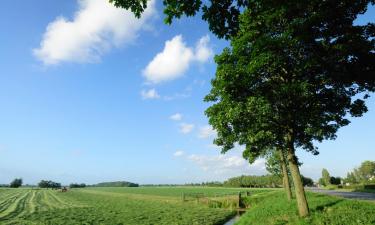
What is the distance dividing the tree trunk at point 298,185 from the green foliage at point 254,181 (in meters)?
134

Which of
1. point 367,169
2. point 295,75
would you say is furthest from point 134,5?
point 367,169

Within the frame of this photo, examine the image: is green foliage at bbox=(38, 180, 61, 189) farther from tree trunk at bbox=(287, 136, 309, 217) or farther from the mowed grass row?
tree trunk at bbox=(287, 136, 309, 217)

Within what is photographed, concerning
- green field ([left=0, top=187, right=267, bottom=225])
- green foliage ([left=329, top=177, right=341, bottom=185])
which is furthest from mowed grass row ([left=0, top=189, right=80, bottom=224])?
green foliage ([left=329, top=177, right=341, bottom=185])

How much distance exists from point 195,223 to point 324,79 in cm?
1971

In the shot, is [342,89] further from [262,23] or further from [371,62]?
[262,23]

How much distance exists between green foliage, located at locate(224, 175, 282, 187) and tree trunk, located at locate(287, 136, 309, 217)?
13364 cm

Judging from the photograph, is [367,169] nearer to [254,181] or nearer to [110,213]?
[254,181]

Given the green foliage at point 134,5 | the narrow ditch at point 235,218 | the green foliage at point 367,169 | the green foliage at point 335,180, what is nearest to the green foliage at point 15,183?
the green foliage at point 335,180

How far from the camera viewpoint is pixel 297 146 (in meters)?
20.4

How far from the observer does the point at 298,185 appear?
1841 centimetres

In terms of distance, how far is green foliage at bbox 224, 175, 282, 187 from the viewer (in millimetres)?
154413

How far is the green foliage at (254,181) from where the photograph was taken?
154413 mm

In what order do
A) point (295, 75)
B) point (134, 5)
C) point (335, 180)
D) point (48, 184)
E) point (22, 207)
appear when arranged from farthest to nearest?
point (48, 184) < point (335, 180) < point (22, 207) < point (295, 75) < point (134, 5)

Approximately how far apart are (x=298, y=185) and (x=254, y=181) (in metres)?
156
